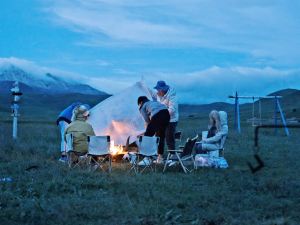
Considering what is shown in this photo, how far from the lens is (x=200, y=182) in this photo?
31.7ft

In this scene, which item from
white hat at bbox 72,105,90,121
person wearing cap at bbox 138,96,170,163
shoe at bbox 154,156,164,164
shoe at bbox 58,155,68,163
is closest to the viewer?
person wearing cap at bbox 138,96,170,163

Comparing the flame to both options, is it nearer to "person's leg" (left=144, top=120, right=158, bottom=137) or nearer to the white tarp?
the white tarp

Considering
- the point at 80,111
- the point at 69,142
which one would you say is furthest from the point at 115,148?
the point at 69,142

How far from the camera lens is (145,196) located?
8.05 m

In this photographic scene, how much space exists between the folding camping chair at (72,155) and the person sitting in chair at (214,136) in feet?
7.94

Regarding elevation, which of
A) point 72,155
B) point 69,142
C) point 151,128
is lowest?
point 72,155

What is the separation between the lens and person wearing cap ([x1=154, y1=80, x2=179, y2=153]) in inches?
484

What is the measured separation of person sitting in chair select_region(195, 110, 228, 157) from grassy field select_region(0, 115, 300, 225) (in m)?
0.59

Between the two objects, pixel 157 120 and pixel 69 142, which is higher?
pixel 157 120

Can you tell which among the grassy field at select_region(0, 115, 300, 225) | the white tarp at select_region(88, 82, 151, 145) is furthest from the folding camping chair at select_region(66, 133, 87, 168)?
the white tarp at select_region(88, 82, 151, 145)

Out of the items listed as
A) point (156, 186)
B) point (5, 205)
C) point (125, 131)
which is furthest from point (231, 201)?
point (125, 131)

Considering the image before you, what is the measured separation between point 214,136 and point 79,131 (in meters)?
2.80

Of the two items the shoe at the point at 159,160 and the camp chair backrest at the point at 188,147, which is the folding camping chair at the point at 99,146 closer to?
the shoe at the point at 159,160

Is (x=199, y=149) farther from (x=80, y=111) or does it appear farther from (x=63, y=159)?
(x=63, y=159)
